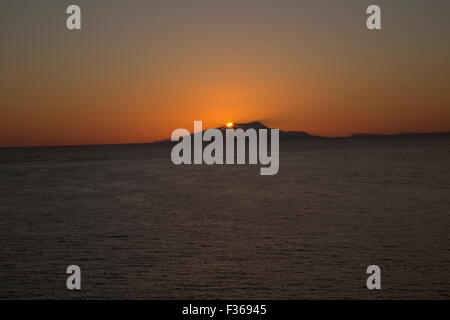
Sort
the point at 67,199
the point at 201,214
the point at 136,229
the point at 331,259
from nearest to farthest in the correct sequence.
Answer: the point at 331,259 → the point at 136,229 → the point at 201,214 → the point at 67,199

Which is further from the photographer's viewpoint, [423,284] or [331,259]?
[331,259]

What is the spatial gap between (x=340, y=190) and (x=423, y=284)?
4181 centimetres

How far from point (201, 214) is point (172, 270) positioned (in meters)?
20.0

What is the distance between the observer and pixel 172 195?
61.6 meters

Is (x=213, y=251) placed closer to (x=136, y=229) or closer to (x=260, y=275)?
(x=260, y=275)

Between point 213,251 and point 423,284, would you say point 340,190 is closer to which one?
point 213,251
